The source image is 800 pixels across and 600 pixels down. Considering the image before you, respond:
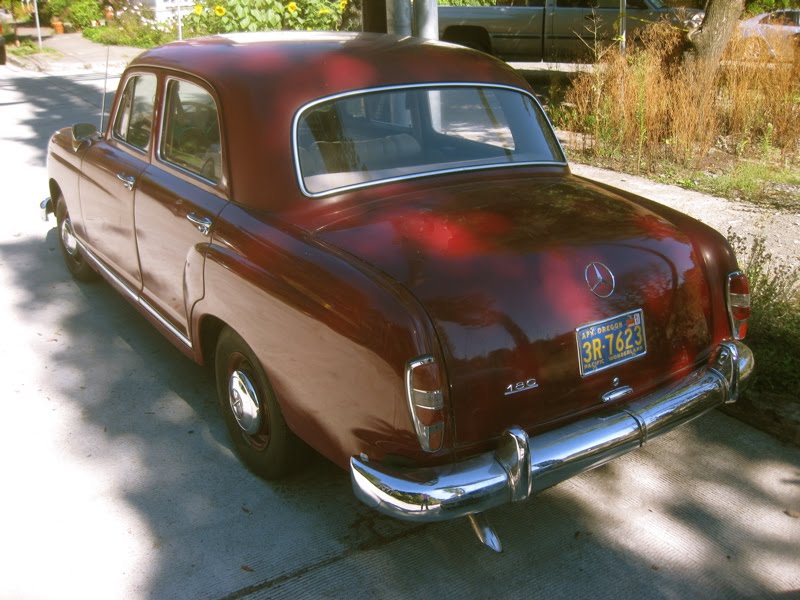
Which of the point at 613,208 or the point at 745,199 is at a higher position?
the point at 613,208

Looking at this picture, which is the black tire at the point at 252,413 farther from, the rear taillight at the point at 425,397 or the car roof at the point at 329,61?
the car roof at the point at 329,61

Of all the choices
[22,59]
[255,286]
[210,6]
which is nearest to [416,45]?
[255,286]

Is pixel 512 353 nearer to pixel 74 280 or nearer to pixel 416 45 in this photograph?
pixel 416 45

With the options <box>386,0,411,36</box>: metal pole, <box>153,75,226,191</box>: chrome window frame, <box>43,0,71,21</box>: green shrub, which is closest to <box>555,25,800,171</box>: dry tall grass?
<box>386,0,411,36</box>: metal pole

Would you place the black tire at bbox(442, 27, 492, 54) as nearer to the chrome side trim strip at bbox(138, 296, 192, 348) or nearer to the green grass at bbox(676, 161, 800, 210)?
the green grass at bbox(676, 161, 800, 210)

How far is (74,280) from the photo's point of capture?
605 centimetres

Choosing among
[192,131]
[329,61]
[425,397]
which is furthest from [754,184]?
[425,397]

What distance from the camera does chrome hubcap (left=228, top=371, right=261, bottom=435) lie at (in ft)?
11.5

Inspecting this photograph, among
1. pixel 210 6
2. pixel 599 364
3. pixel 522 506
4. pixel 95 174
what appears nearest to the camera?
pixel 599 364

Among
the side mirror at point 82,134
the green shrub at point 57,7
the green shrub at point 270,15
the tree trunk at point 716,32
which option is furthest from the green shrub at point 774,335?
the green shrub at point 57,7

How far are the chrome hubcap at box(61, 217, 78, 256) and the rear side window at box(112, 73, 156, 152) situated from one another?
114 centimetres

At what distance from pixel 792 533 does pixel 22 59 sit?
1988cm

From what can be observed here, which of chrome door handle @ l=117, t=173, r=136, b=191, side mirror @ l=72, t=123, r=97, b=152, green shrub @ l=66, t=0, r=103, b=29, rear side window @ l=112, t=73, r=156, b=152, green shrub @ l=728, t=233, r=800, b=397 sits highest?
green shrub @ l=66, t=0, r=103, b=29

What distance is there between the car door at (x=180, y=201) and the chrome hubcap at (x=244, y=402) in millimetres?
412
